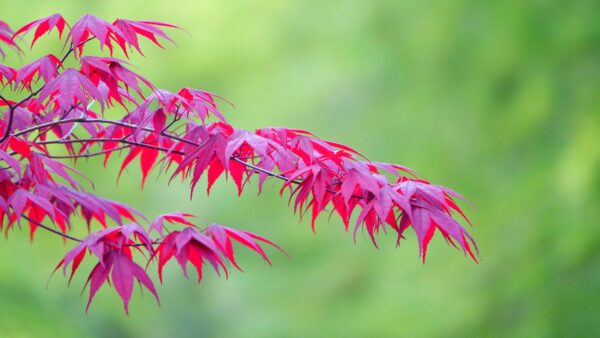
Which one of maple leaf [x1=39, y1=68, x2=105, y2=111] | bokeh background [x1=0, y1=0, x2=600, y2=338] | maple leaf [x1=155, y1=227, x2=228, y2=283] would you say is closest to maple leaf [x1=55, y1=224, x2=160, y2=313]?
maple leaf [x1=155, y1=227, x2=228, y2=283]

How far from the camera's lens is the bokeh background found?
3.29 meters

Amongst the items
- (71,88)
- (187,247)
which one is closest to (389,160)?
(187,247)

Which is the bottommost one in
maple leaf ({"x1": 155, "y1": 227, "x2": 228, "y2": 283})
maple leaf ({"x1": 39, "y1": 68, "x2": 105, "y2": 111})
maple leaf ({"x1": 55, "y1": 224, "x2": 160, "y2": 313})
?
maple leaf ({"x1": 55, "y1": 224, "x2": 160, "y2": 313})

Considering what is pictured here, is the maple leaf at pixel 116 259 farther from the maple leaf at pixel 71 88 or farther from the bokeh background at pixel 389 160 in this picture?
the bokeh background at pixel 389 160

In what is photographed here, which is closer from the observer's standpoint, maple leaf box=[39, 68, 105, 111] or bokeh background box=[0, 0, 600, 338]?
maple leaf box=[39, 68, 105, 111]

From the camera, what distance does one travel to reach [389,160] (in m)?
3.86

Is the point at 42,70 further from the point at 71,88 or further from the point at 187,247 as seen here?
the point at 187,247

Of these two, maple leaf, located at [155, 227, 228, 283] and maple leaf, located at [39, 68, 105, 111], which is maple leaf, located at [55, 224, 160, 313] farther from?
maple leaf, located at [39, 68, 105, 111]

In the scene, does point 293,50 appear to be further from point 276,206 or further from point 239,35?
point 276,206

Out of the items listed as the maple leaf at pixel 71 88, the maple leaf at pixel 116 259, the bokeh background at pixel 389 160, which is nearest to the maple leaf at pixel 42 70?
Result: the maple leaf at pixel 71 88

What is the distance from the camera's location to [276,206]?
416cm

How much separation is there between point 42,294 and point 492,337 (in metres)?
1.96

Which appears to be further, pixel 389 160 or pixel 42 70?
pixel 389 160

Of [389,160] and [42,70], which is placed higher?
[42,70]
